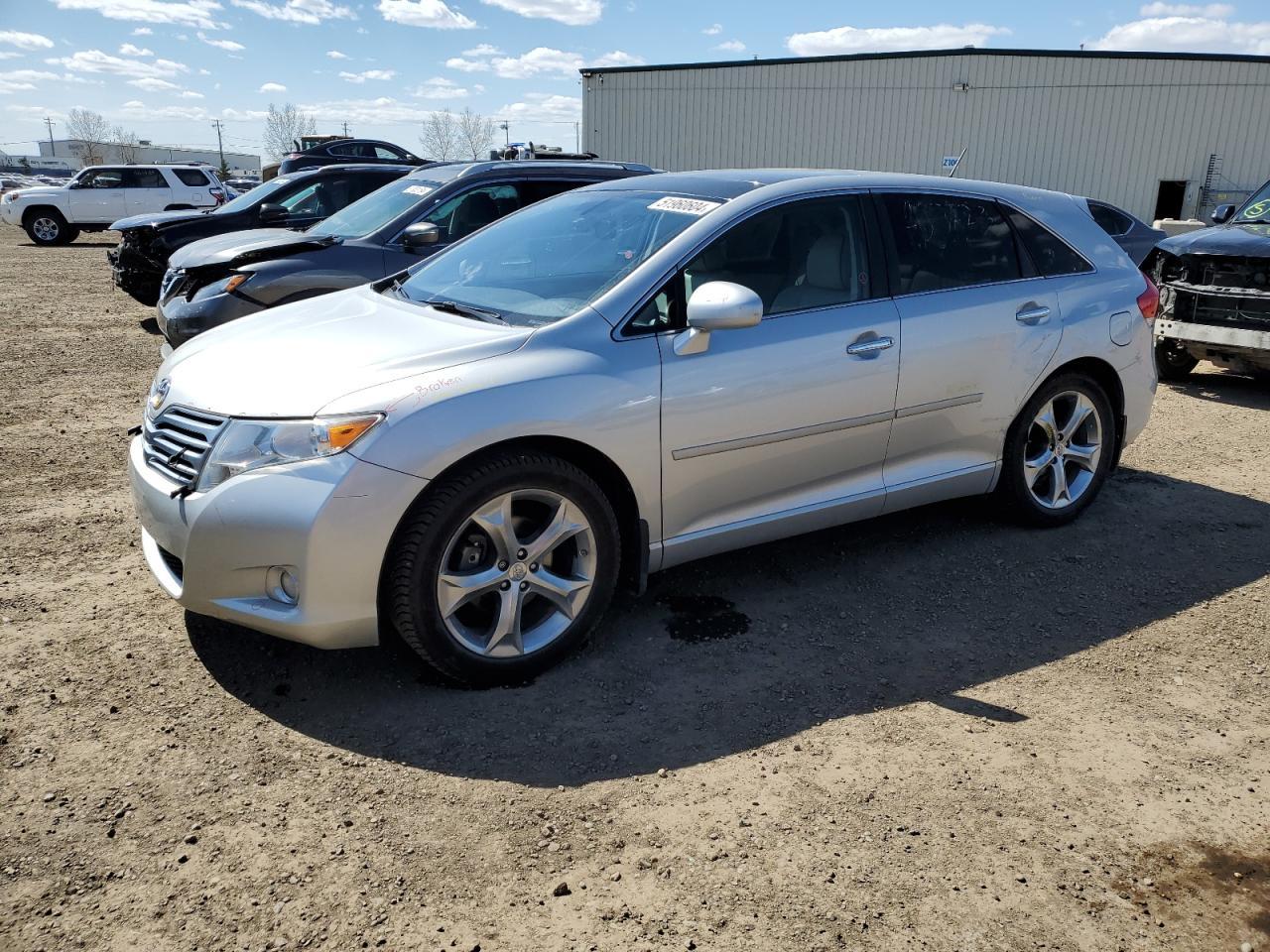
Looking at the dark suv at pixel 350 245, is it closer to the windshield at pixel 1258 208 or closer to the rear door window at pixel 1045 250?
the rear door window at pixel 1045 250

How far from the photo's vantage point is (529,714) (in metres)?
3.22

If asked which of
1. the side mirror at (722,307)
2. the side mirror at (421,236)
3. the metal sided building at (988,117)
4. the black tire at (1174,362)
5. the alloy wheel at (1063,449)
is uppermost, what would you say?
the metal sided building at (988,117)

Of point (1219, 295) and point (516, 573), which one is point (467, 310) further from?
point (1219, 295)

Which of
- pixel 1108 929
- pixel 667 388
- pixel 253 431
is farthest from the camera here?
pixel 667 388

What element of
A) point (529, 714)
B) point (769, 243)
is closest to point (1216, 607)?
point (769, 243)

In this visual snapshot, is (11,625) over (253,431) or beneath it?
beneath

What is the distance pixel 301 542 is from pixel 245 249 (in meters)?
5.42

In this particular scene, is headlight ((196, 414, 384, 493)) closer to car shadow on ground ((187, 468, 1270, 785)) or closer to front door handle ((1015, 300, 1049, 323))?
car shadow on ground ((187, 468, 1270, 785))

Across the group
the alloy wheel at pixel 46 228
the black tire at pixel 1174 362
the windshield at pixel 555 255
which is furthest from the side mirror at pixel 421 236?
the alloy wheel at pixel 46 228

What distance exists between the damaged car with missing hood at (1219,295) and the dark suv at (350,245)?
16.0ft

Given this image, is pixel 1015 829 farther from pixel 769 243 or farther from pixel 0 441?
pixel 0 441

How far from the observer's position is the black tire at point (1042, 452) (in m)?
4.65

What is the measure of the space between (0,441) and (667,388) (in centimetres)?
496

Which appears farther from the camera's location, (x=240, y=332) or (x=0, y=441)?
(x=0, y=441)
